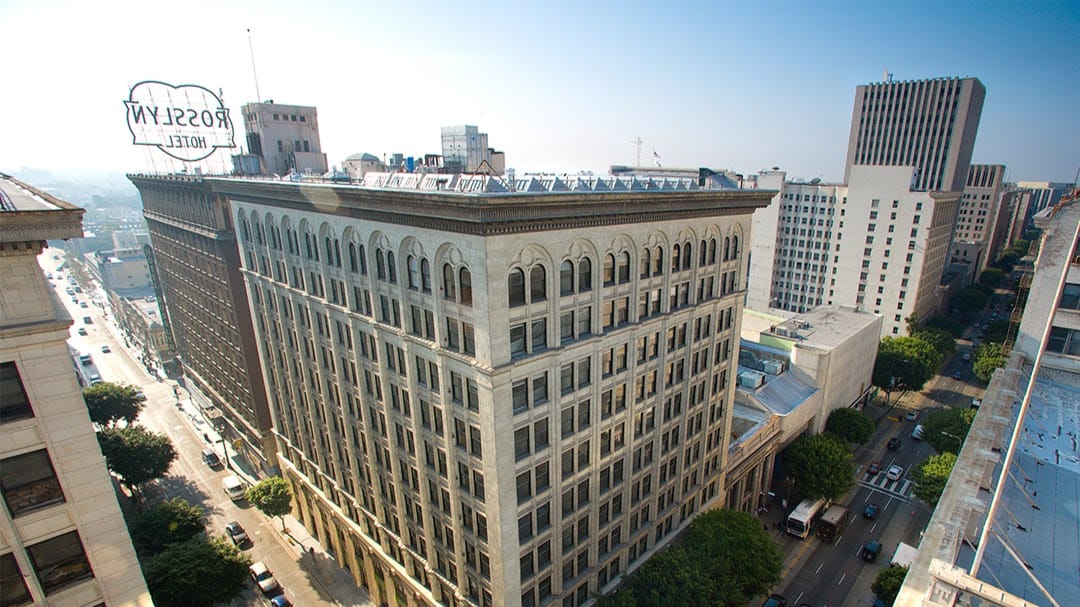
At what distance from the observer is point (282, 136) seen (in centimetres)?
7625

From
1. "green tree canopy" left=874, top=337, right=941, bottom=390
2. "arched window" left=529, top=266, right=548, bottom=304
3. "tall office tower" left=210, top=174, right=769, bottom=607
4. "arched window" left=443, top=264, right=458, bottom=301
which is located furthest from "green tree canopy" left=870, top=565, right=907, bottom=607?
"green tree canopy" left=874, top=337, right=941, bottom=390

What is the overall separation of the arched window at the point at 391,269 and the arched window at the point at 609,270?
16076 millimetres

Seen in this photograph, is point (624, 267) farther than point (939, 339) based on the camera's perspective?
No

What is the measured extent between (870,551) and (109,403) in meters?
116

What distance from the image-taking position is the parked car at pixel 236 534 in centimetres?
6580

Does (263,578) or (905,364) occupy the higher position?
(905,364)

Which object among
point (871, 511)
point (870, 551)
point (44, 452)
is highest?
point (44, 452)

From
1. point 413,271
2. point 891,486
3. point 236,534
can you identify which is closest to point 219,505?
point 236,534

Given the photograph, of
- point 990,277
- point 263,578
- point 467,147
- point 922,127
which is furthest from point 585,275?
point 990,277

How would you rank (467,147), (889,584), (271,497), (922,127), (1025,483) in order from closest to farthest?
(1025,483) → (889,584) → (467,147) → (271,497) → (922,127)

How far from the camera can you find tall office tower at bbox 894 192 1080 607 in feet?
60.7

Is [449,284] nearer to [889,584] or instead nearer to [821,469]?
[889,584]

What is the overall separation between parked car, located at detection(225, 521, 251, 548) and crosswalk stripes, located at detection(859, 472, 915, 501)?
3498 inches

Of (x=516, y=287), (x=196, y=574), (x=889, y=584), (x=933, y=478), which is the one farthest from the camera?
(x=933, y=478)
